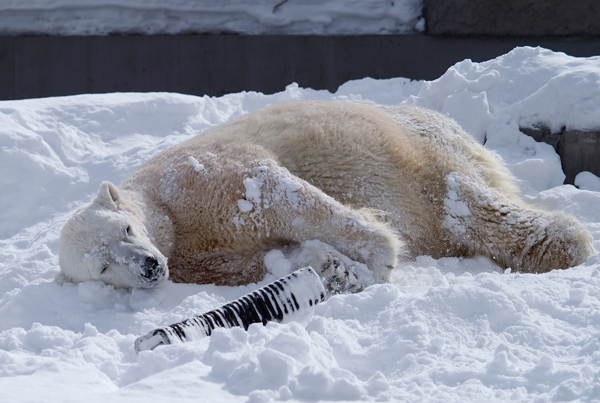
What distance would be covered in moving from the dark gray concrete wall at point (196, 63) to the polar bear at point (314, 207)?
505cm

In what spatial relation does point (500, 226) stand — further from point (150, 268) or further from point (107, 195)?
point (107, 195)

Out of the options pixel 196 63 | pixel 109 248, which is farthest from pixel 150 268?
pixel 196 63

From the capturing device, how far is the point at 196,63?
31.4 ft

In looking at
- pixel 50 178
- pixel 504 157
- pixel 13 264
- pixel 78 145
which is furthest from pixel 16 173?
pixel 504 157

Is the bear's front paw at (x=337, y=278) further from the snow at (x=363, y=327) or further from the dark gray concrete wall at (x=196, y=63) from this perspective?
the dark gray concrete wall at (x=196, y=63)

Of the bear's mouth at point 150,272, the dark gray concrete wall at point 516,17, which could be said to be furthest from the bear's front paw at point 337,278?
the dark gray concrete wall at point 516,17

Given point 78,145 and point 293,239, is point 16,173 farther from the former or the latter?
point 293,239

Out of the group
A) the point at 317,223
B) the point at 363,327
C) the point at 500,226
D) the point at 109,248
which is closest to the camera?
the point at 363,327

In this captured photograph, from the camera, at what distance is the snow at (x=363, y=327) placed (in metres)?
2.02

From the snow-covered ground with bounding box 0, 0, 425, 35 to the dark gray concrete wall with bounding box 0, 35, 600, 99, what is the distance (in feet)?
0.49

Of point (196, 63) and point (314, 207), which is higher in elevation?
point (314, 207)

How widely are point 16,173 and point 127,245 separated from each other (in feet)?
8.43

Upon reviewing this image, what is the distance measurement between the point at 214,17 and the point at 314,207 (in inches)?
258

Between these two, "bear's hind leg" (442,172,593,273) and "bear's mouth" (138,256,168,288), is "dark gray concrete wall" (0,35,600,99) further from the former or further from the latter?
"bear's mouth" (138,256,168,288)
